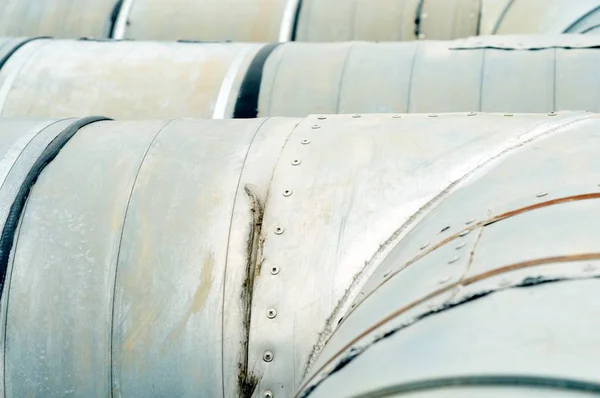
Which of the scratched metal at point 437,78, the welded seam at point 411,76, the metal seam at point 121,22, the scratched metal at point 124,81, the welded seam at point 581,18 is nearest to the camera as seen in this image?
the scratched metal at point 437,78

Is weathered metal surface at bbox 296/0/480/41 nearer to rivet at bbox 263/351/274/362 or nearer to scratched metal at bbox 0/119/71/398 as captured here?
scratched metal at bbox 0/119/71/398

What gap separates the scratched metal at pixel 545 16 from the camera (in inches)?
166

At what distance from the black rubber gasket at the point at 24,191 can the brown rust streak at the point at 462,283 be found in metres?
1.05

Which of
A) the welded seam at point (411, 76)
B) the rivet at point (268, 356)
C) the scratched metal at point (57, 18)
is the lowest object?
the rivet at point (268, 356)

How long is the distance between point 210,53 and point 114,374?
220 centimetres

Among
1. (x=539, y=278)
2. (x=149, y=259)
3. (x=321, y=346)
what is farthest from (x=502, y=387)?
(x=149, y=259)

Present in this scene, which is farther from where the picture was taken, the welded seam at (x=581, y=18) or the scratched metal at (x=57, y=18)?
the scratched metal at (x=57, y=18)

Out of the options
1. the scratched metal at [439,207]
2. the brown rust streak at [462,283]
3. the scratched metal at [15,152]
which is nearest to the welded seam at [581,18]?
the scratched metal at [439,207]

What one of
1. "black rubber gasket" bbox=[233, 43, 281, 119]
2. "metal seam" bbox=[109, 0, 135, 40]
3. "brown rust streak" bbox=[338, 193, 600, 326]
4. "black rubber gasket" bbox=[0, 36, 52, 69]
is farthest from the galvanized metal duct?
"metal seam" bbox=[109, 0, 135, 40]

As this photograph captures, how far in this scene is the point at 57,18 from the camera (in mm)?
5148

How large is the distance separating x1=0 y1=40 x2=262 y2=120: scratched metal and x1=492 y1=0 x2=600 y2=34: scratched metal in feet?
4.23

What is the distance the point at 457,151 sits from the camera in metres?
2.39

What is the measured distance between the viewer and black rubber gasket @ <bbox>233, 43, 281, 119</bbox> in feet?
12.6

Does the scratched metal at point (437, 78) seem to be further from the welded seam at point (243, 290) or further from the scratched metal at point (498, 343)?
the scratched metal at point (498, 343)
